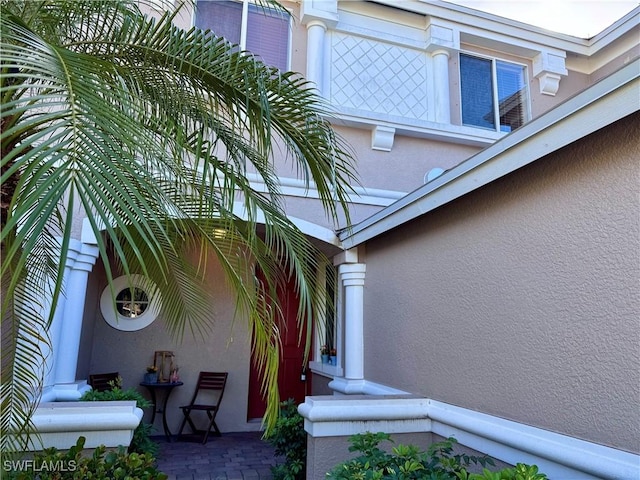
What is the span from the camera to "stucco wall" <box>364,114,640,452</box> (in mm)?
2150

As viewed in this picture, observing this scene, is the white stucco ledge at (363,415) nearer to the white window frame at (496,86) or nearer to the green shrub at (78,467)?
the green shrub at (78,467)

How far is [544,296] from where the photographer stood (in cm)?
259

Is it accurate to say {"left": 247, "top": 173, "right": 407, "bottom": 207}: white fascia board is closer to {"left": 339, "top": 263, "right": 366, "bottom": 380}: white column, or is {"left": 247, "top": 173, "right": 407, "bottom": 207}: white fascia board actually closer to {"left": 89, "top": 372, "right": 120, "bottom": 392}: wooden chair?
{"left": 339, "top": 263, "right": 366, "bottom": 380}: white column

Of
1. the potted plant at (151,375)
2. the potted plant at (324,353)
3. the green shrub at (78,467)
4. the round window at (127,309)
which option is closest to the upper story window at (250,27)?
the round window at (127,309)

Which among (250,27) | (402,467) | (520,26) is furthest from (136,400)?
(520,26)

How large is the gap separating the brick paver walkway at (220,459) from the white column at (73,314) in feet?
4.74

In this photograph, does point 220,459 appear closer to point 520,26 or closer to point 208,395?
point 208,395

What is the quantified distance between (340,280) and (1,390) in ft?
11.9

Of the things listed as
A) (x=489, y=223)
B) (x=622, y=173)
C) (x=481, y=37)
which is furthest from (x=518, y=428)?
(x=481, y=37)

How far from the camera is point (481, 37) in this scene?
21.4 ft

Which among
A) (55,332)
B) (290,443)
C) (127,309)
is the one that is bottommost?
(290,443)

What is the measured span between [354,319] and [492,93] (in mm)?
4048

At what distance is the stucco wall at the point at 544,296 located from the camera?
2150 mm

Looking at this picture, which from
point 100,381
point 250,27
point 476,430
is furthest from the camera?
point 250,27
